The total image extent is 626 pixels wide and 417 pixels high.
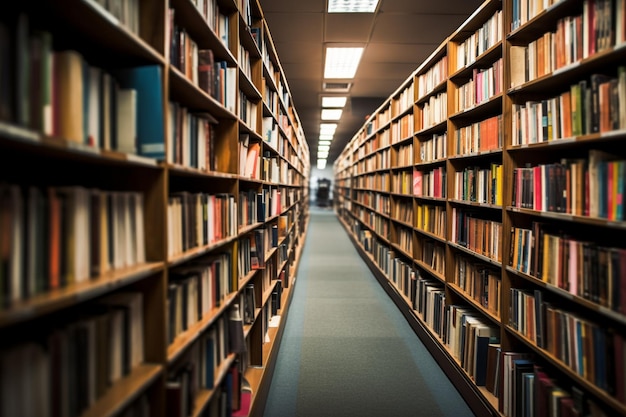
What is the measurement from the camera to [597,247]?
58.6 inches

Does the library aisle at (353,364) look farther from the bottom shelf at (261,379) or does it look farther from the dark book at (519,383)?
the dark book at (519,383)

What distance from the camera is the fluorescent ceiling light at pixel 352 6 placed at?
378 centimetres

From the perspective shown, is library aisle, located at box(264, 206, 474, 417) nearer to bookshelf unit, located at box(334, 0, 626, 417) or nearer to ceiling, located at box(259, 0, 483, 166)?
bookshelf unit, located at box(334, 0, 626, 417)

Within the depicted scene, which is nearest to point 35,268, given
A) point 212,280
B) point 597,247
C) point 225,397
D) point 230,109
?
point 212,280

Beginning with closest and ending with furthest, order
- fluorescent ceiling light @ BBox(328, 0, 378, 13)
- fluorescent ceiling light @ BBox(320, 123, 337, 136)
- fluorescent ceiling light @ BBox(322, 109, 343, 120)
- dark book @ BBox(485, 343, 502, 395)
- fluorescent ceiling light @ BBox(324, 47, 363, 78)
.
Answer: dark book @ BBox(485, 343, 502, 395), fluorescent ceiling light @ BBox(328, 0, 378, 13), fluorescent ceiling light @ BBox(324, 47, 363, 78), fluorescent ceiling light @ BBox(322, 109, 343, 120), fluorescent ceiling light @ BBox(320, 123, 337, 136)

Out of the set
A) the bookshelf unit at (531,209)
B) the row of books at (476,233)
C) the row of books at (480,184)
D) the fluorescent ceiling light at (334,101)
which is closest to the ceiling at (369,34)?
the bookshelf unit at (531,209)

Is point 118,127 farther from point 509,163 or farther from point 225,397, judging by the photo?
point 509,163

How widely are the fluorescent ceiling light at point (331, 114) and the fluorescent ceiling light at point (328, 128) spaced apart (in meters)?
0.91

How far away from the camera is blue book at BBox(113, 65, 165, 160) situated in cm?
119

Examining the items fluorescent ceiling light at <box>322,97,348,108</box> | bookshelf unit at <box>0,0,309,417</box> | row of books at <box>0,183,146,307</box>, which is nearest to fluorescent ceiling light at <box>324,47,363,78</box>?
fluorescent ceiling light at <box>322,97,348,108</box>

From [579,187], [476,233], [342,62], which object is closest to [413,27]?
[342,62]

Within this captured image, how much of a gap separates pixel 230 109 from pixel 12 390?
5.04 feet

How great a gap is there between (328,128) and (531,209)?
32.4 ft

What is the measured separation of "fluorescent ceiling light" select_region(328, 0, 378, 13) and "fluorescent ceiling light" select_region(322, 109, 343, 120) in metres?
4.96
